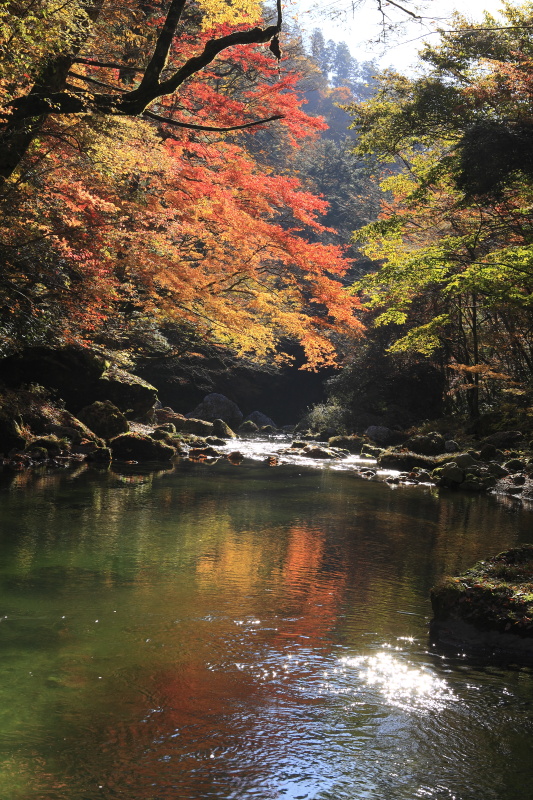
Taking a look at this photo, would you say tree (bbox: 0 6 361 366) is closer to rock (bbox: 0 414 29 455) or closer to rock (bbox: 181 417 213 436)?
rock (bbox: 0 414 29 455)

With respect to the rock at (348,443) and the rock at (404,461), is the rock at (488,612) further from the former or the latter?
the rock at (348,443)

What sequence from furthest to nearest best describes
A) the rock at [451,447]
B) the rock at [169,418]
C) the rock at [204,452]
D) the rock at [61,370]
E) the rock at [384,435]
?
the rock at [169,418], the rock at [384,435], the rock at [451,447], the rock at [204,452], the rock at [61,370]

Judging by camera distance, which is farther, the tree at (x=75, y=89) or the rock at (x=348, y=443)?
the rock at (x=348, y=443)

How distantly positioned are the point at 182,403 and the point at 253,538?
61.2 ft

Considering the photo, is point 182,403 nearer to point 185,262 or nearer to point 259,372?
point 259,372

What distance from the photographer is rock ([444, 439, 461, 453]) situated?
16.3m

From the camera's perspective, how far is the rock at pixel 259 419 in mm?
26339

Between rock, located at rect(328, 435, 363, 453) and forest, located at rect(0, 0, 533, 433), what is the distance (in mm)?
2288

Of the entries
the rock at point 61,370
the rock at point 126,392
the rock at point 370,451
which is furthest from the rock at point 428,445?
the rock at point 61,370

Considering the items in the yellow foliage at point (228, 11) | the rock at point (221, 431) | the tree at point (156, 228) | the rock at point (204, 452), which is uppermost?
the yellow foliage at point (228, 11)

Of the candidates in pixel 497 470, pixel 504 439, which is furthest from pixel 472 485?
pixel 504 439

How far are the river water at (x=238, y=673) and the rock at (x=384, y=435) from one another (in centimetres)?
1236

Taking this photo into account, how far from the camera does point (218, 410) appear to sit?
2511cm

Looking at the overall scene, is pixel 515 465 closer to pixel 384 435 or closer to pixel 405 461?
pixel 405 461
